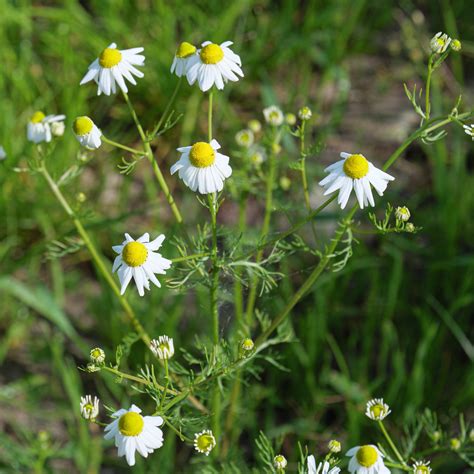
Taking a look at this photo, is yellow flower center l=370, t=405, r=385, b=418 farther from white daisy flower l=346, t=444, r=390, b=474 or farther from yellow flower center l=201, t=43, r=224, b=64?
yellow flower center l=201, t=43, r=224, b=64

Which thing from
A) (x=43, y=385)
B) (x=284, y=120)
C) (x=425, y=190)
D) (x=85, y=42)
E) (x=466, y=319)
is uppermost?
(x=85, y=42)

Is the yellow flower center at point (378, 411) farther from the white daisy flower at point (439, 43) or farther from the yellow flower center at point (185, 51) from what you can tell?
the yellow flower center at point (185, 51)

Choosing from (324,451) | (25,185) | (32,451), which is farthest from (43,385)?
(324,451)

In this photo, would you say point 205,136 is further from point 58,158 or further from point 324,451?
point 324,451

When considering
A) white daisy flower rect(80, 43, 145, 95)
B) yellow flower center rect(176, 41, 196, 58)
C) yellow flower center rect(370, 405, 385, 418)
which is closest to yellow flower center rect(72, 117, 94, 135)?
white daisy flower rect(80, 43, 145, 95)

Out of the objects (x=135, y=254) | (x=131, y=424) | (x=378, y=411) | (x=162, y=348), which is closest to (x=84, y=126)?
(x=135, y=254)

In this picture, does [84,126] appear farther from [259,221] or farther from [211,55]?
[259,221]
